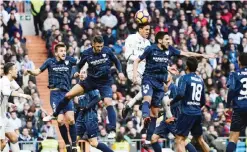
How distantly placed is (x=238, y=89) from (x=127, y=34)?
1456cm

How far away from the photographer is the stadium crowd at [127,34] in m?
36.8

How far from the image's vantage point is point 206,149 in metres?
27.9

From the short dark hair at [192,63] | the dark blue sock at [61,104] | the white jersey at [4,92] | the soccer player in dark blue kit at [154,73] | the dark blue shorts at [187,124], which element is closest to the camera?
the short dark hair at [192,63]

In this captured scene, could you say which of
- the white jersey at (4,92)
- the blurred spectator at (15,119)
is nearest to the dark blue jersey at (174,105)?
the white jersey at (4,92)

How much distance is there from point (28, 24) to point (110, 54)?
50.7 ft

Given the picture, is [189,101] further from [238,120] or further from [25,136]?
[25,136]

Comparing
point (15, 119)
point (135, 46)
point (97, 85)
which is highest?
point (135, 46)

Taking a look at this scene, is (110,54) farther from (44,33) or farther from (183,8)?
(183,8)

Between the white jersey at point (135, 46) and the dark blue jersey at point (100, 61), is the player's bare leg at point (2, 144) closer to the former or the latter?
the dark blue jersey at point (100, 61)

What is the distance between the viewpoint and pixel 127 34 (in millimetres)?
41875

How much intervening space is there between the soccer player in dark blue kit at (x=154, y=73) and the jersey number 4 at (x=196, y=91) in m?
1.23

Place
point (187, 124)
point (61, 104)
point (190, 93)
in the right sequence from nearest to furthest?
point (190, 93) < point (187, 124) < point (61, 104)

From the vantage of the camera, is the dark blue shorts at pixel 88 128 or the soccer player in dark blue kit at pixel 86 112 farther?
the soccer player in dark blue kit at pixel 86 112

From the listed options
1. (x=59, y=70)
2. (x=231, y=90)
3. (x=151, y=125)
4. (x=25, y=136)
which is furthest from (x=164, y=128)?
(x=25, y=136)
